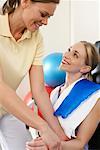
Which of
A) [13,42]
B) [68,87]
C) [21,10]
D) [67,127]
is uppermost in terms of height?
[21,10]

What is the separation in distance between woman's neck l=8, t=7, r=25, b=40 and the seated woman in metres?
0.39

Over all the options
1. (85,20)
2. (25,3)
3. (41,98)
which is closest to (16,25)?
(25,3)

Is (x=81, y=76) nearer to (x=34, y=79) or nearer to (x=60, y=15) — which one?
(x=34, y=79)

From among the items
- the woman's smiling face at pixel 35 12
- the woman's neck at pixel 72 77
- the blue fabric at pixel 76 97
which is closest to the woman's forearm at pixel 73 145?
the blue fabric at pixel 76 97

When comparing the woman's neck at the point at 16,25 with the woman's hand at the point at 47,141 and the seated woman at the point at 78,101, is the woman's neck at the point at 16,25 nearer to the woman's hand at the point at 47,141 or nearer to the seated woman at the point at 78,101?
the seated woman at the point at 78,101

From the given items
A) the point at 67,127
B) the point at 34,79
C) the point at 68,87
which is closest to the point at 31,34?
the point at 34,79

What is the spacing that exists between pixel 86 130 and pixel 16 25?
0.64m

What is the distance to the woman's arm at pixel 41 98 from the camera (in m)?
1.63

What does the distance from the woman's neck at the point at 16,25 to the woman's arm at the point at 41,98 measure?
20 centimetres

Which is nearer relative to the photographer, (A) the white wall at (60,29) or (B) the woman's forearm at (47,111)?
(B) the woman's forearm at (47,111)

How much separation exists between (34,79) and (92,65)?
0.40m

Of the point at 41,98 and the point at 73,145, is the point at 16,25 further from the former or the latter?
the point at 73,145

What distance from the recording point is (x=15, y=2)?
1.50 metres

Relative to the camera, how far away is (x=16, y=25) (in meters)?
1.54
